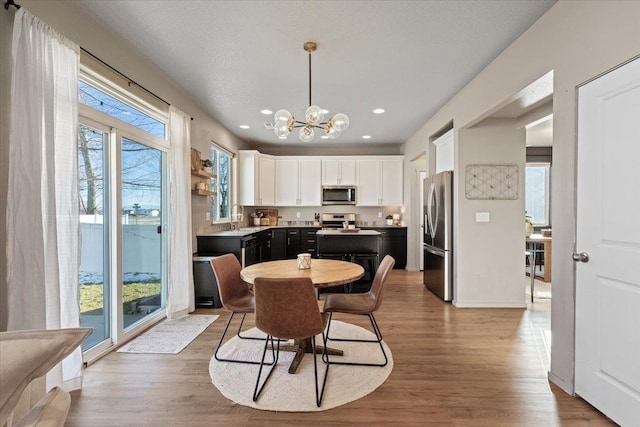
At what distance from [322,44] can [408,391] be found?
2.73 m

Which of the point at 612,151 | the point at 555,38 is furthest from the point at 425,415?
the point at 555,38

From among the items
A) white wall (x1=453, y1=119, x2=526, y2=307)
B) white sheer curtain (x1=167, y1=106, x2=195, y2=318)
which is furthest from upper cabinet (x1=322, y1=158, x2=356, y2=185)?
white sheer curtain (x1=167, y1=106, x2=195, y2=318)

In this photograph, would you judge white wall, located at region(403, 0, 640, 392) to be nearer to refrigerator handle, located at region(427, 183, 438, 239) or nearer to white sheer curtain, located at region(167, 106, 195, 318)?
refrigerator handle, located at region(427, 183, 438, 239)

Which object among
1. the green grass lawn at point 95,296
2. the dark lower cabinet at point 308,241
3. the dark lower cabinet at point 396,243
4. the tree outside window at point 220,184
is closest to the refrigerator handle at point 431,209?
the dark lower cabinet at point 396,243

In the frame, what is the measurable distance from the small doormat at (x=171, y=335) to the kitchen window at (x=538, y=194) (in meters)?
6.64

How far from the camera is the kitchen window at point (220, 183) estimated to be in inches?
203

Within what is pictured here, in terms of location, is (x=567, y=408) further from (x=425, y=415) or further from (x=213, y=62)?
(x=213, y=62)

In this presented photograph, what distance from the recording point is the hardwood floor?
1.82m

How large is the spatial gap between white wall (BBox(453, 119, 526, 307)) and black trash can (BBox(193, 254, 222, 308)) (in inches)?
120

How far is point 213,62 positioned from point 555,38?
278cm

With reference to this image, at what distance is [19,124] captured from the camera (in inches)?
68.6

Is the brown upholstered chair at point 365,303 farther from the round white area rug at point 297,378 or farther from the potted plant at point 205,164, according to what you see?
the potted plant at point 205,164

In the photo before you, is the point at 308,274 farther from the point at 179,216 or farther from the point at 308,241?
the point at 308,241

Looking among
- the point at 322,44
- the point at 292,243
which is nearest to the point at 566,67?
the point at 322,44
